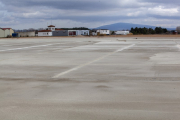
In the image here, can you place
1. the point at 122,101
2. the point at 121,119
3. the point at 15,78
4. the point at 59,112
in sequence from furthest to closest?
the point at 15,78
the point at 122,101
the point at 59,112
the point at 121,119

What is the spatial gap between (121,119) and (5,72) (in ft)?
26.3

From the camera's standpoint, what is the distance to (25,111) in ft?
→ 20.1

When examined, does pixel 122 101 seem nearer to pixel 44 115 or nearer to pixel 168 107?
pixel 168 107

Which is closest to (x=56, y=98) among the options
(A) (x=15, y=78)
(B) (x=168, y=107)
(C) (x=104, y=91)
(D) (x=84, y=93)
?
(D) (x=84, y=93)

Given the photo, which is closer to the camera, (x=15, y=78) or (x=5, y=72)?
(x=15, y=78)

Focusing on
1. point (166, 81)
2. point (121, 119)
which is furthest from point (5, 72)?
point (121, 119)

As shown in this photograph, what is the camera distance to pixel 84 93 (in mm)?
7820

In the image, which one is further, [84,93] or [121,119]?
[84,93]

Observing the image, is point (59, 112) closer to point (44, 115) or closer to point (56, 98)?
point (44, 115)

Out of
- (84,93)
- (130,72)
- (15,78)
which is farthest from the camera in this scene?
(130,72)

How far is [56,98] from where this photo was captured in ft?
23.7

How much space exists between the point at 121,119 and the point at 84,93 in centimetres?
243

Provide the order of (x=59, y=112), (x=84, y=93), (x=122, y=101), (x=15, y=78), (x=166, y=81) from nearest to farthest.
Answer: (x=59, y=112)
(x=122, y=101)
(x=84, y=93)
(x=166, y=81)
(x=15, y=78)

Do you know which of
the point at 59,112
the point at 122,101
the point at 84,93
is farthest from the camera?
the point at 84,93
